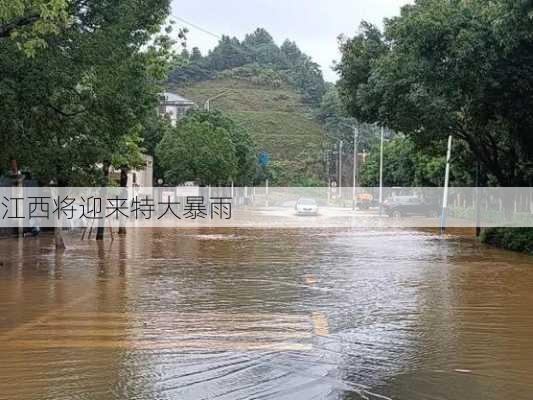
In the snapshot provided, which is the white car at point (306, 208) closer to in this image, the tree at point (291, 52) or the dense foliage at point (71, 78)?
the dense foliage at point (71, 78)

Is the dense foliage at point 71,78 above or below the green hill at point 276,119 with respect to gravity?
below

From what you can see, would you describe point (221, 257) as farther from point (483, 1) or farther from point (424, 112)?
point (483, 1)

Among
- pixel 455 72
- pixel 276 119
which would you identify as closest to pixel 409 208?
pixel 455 72

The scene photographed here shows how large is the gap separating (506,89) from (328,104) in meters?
A: 102

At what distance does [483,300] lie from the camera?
13.3 meters

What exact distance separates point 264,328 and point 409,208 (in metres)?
43.4

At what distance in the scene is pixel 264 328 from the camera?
403 inches

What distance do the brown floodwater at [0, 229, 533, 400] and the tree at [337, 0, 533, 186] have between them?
4.60 meters

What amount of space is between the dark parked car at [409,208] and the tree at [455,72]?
24894mm

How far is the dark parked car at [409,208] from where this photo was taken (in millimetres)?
52531

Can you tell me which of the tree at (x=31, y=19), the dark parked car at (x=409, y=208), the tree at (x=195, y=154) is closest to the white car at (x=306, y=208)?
the dark parked car at (x=409, y=208)

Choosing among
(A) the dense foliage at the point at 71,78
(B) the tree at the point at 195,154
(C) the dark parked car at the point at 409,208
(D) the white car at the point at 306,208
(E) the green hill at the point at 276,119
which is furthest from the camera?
(E) the green hill at the point at 276,119

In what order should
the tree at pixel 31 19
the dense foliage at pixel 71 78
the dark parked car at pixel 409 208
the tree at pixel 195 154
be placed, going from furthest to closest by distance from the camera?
the dark parked car at pixel 409 208 → the tree at pixel 195 154 → the dense foliage at pixel 71 78 → the tree at pixel 31 19

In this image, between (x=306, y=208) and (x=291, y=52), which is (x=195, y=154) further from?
(x=291, y=52)
